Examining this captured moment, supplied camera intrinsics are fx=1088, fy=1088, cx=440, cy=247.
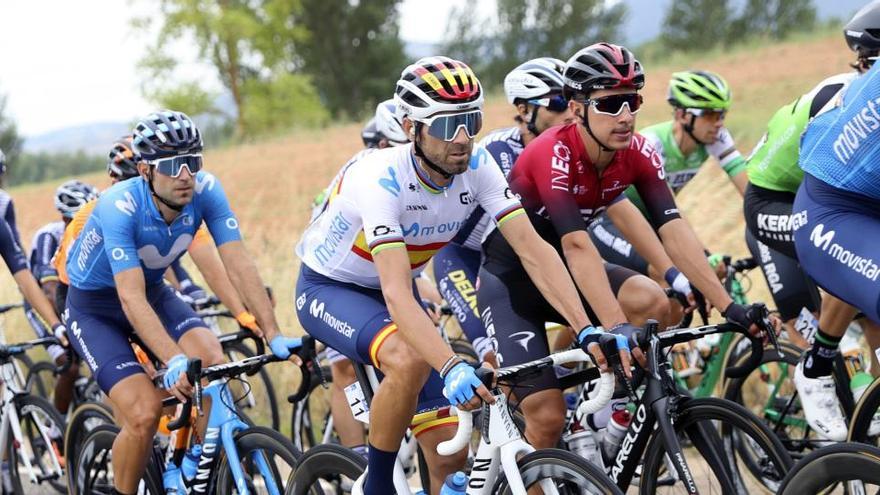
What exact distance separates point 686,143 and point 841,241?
308 cm

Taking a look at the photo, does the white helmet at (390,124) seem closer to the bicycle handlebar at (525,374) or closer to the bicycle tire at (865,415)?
the bicycle handlebar at (525,374)

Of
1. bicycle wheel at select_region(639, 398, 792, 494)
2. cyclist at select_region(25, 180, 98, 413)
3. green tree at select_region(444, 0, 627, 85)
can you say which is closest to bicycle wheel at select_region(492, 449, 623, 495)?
bicycle wheel at select_region(639, 398, 792, 494)

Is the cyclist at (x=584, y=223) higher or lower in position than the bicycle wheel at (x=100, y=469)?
higher

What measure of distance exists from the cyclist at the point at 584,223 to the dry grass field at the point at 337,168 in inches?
159

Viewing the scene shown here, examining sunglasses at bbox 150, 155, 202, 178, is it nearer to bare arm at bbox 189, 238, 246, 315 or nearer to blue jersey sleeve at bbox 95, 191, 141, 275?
blue jersey sleeve at bbox 95, 191, 141, 275

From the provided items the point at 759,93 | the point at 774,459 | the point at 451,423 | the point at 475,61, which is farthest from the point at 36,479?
the point at 475,61

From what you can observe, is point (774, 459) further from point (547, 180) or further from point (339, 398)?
point (339, 398)

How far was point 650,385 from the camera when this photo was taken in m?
4.27

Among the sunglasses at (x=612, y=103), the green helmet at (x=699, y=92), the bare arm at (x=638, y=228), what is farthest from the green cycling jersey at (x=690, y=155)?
the sunglasses at (x=612, y=103)

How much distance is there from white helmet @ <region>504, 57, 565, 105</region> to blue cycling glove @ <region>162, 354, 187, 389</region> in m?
2.64

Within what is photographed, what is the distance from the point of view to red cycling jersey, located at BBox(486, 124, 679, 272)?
4805mm

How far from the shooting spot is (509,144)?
6.57 metres

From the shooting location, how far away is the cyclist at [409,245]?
4.20 metres

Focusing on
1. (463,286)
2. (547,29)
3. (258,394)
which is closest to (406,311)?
(463,286)
